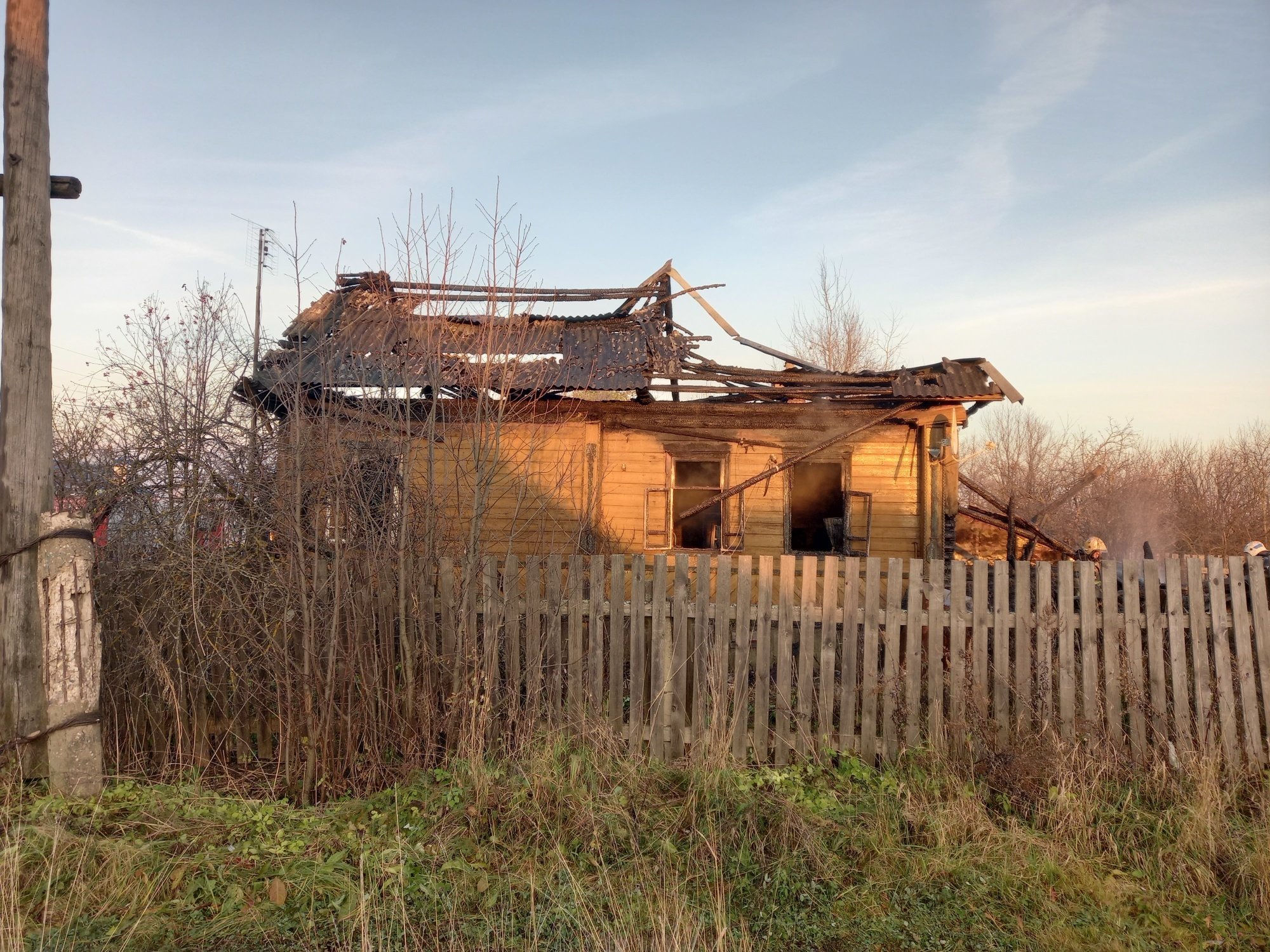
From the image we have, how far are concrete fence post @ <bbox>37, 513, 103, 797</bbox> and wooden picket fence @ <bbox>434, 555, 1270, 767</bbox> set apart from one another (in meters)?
1.95

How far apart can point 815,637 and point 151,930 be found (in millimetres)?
4217

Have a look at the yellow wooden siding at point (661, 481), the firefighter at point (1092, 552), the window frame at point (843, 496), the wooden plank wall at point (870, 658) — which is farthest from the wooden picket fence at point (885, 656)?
the firefighter at point (1092, 552)

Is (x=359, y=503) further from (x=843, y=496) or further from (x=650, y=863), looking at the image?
(x=843, y=496)

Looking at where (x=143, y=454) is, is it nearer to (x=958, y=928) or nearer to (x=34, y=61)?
(x=34, y=61)

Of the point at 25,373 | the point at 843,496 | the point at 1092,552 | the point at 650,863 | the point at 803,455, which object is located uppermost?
the point at 25,373

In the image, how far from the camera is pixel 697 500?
1567 cm

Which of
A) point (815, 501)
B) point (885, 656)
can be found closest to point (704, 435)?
point (815, 501)

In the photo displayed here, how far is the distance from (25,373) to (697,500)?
1202 centimetres

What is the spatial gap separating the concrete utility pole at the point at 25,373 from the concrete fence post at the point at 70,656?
5 cm

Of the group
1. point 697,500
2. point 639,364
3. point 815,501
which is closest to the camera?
point 639,364

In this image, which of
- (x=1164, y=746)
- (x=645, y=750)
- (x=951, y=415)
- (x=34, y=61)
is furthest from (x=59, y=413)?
(x=951, y=415)

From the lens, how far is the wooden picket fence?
522cm

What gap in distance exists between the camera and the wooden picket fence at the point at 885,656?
17.1ft

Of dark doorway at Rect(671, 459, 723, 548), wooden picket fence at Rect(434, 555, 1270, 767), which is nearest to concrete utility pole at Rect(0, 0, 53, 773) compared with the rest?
wooden picket fence at Rect(434, 555, 1270, 767)
